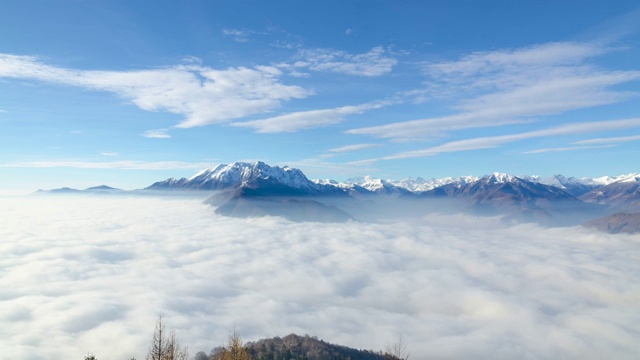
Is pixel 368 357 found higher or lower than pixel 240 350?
lower

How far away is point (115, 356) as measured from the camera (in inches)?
7244

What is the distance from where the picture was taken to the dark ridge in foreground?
173625 millimetres

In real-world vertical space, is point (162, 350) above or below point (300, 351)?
above

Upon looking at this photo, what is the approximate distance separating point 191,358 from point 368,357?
86349 mm

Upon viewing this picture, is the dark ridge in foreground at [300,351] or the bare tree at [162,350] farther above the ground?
the bare tree at [162,350]

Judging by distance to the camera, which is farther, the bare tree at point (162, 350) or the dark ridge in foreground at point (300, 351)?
the dark ridge in foreground at point (300, 351)

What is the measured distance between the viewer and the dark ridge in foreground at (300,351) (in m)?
174

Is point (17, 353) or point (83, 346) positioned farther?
point (83, 346)

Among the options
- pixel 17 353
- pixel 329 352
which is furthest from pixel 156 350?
pixel 17 353

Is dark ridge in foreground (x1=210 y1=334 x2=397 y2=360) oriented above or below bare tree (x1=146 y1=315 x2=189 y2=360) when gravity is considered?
below

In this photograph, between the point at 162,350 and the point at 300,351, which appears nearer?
the point at 162,350

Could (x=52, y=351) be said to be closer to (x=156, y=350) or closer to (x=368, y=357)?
(x=368, y=357)

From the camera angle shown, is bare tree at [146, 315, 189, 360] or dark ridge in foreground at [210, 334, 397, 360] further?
dark ridge in foreground at [210, 334, 397, 360]

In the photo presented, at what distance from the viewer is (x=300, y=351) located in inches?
7215
